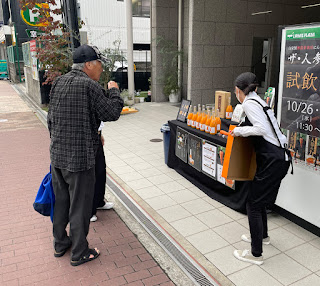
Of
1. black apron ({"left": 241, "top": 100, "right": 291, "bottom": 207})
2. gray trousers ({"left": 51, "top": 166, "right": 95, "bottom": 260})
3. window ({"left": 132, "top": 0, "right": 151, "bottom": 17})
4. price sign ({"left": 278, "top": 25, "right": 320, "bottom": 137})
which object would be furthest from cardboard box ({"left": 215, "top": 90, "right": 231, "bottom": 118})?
window ({"left": 132, "top": 0, "right": 151, "bottom": 17})

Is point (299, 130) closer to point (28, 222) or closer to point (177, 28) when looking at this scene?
point (28, 222)

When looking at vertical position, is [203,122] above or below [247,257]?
above

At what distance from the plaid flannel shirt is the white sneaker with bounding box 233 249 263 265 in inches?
68.0

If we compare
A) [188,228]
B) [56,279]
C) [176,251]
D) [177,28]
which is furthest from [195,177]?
[177,28]

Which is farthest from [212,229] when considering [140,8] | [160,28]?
[140,8]

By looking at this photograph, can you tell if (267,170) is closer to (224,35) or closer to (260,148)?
(260,148)

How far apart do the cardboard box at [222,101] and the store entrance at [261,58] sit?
7474mm

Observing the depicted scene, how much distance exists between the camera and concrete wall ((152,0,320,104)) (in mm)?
9750

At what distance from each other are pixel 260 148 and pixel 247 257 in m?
1.12

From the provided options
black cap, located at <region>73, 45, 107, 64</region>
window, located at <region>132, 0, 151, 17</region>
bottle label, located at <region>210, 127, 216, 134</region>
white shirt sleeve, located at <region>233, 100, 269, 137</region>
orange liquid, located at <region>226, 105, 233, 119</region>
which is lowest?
bottle label, located at <region>210, 127, 216, 134</region>

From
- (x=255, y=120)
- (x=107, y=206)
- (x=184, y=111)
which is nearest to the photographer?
(x=255, y=120)

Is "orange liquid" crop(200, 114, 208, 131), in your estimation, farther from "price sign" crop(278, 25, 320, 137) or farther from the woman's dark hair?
the woman's dark hair

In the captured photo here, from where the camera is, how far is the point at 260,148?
290cm

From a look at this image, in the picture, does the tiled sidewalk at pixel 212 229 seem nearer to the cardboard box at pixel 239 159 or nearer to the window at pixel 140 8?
the cardboard box at pixel 239 159
